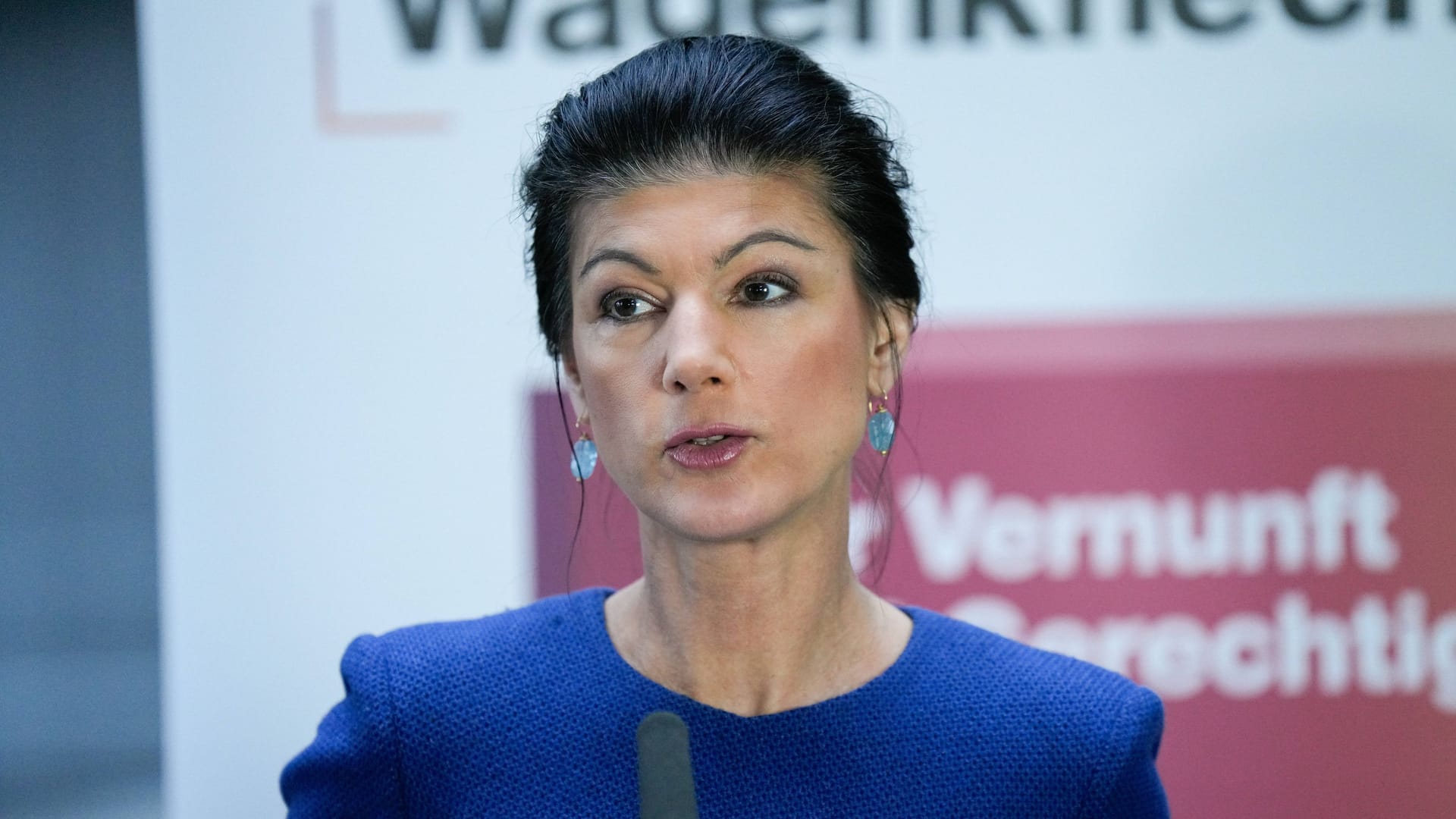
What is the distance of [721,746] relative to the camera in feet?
3.86

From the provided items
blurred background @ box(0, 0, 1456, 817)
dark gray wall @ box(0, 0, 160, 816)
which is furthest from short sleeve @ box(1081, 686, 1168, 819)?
dark gray wall @ box(0, 0, 160, 816)

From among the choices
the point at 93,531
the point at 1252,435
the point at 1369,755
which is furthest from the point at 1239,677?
the point at 93,531

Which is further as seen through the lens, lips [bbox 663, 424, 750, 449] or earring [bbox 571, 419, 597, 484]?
earring [bbox 571, 419, 597, 484]

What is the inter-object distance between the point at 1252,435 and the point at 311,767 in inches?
53.0

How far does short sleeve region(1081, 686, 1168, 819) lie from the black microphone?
1.37 ft

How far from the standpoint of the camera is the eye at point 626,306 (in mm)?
1171

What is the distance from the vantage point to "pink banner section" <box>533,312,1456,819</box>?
1858mm

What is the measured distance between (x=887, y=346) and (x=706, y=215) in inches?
9.8

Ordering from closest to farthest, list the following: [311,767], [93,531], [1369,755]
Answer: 1. [311,767]
2. [1369,755]
3. [93,531]

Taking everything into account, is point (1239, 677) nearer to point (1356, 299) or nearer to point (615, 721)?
point (1356, 299)

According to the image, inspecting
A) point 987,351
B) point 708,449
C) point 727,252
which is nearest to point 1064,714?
point 708,449

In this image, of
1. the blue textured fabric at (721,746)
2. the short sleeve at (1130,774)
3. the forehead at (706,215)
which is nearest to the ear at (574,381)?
the forehead at (706,215)

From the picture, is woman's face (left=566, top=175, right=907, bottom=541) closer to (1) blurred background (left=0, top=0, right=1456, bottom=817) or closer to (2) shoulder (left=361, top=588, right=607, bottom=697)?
(2) shoulder (left=361, top=588, right=607, bottom=697)

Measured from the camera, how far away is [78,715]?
199 centimetres
